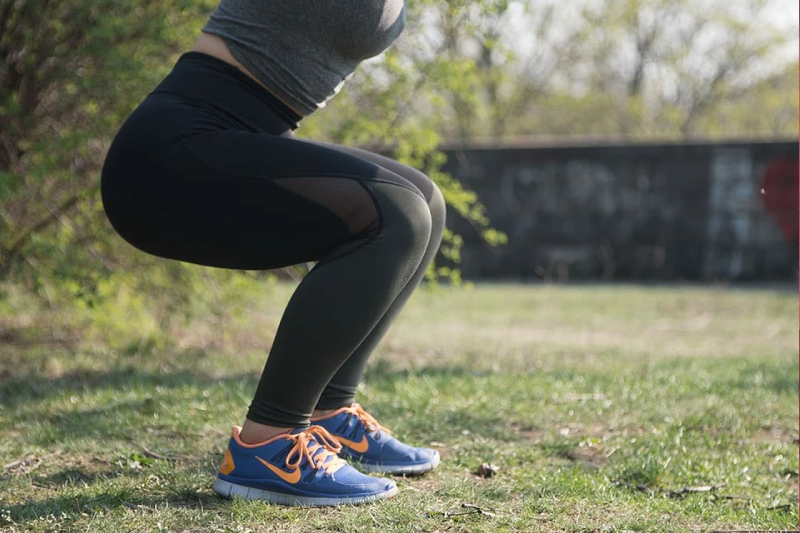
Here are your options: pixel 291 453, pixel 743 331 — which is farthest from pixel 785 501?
pixel 743 331

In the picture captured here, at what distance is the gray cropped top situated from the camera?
2.06m

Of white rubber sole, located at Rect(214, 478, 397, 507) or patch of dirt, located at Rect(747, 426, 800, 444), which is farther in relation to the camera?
patch of dirt, located at Rect(747, 426, 800, 444)

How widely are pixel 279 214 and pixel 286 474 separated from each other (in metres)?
0.60

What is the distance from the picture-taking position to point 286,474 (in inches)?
81.0

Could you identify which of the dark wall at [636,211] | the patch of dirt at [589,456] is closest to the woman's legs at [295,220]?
the patch of dirt at [589,456]

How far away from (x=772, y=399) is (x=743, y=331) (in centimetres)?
355

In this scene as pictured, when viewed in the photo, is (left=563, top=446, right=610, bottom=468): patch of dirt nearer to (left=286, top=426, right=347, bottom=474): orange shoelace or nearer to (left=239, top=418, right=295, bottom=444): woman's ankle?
(left=286, top=426, right=347, bottom=474): orange shoelace

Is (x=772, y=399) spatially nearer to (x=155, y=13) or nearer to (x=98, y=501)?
(x=98, y=501)

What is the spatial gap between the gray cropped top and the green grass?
997 mm

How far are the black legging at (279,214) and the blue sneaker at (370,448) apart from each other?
0.35 m

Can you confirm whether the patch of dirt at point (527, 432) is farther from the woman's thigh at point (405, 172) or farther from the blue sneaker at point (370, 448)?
the woman's thigh at point (405, 172)

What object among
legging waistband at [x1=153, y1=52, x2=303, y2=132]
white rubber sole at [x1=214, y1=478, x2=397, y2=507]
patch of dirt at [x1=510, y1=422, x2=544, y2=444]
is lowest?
patch of dirt at [x1=510, y1=422, x2=544, y2=444]

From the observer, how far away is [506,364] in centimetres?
461

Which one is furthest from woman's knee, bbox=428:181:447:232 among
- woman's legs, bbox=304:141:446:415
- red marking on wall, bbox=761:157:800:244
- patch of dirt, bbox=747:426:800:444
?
red marking on wall, bbox=761:157:800:244
